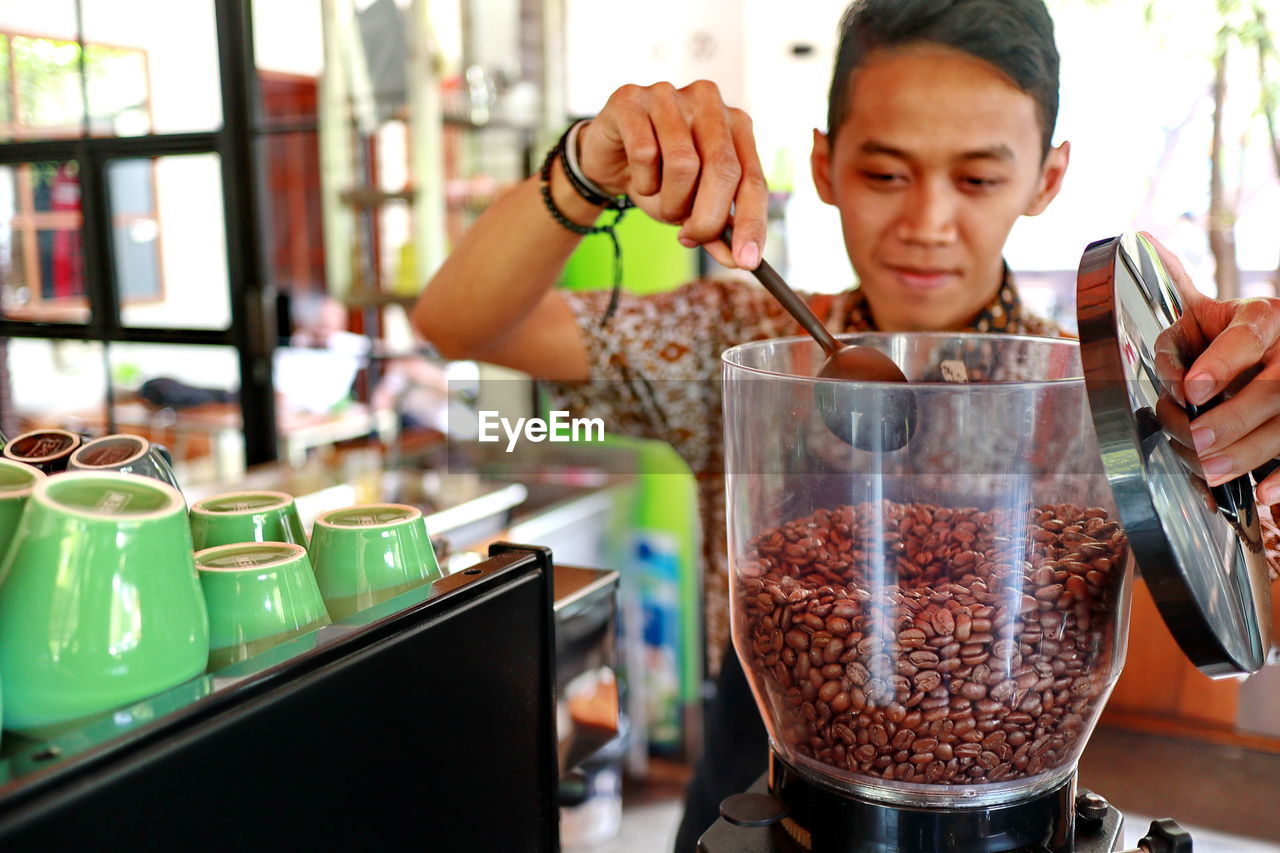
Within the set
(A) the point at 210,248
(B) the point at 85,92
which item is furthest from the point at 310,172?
(B) the point at 85,92

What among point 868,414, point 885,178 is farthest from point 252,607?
point 885,178

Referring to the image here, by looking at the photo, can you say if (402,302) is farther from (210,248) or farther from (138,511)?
(138,511)

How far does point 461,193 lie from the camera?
8.95ft

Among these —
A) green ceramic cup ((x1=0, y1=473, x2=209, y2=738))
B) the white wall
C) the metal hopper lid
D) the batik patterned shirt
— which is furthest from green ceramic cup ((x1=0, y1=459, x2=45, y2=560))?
the white wall

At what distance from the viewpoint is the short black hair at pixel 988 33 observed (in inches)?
31.3

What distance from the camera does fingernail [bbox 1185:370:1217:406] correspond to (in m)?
0.51

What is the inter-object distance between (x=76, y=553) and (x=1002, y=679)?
43 centimetres

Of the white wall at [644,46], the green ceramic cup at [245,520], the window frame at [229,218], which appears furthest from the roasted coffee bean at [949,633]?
the window frame at [229,218]

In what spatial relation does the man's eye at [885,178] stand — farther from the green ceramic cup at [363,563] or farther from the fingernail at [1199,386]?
the green ceramic cup at [363,563]

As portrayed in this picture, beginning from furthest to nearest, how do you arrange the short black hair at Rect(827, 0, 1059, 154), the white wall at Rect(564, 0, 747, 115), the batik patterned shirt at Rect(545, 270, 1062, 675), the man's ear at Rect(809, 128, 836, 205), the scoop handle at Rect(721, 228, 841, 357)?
the white wall at Rect(564, 0, 747, 115)
the batik patterned shirt at Rect(545, 270, 1062, 675)
the man's ear at Rect(809, 128, 836, 205)
the short black hair at Rect(827, 0, 1059, 154)
the scoop handle at Rect(721, 228, 841, 357)

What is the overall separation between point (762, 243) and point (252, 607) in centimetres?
38

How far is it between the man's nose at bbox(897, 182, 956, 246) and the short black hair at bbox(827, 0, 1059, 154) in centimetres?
9

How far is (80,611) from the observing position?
0.38m

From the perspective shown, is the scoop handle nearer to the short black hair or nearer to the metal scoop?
the metal scoop
